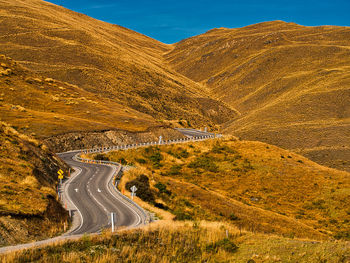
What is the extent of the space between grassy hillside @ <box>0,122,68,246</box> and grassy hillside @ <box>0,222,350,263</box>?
3.45 metres

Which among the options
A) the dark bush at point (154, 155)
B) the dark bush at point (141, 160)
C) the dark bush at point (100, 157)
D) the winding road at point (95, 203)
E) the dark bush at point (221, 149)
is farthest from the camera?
the dark bush at point (221, 149)

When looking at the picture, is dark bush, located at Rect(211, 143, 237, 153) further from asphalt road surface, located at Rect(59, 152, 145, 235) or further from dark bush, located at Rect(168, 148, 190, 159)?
asphalt road surface, located at Rect(59, 152, 145, 235)

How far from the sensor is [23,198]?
56.9ft

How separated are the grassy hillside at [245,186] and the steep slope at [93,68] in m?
56.0

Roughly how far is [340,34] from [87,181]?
7884 inches

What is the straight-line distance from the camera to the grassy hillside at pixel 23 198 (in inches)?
545

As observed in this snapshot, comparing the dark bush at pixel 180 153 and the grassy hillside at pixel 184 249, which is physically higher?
the dark bush at pixel 180 153

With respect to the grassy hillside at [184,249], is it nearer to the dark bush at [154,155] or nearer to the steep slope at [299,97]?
the dark bush at [154,155]

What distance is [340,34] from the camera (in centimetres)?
19575

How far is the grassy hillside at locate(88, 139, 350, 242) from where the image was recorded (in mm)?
28781

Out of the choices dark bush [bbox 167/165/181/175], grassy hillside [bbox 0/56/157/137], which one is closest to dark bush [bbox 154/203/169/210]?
dark bush [bbox 167/165/181/175]

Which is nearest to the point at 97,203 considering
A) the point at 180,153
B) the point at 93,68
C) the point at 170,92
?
the point at 180,153

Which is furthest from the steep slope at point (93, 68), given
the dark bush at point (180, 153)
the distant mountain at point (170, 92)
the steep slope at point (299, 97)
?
the dark bush at point (180, 153)

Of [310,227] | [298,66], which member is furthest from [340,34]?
[310,227]
